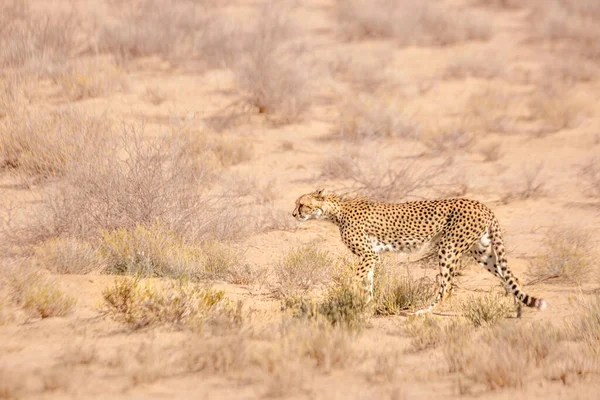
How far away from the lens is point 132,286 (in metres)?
6.83

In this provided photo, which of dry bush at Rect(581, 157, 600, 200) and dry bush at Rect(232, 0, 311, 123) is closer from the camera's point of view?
dry bush at Rect(581, 157, 600, 200)

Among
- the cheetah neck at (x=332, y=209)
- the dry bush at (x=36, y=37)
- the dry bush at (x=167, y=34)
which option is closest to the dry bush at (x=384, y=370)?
the cheetah neck at (x=332, y=209)

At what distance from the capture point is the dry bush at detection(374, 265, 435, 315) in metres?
7.58

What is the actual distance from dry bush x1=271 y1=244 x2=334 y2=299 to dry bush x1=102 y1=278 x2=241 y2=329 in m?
1.19

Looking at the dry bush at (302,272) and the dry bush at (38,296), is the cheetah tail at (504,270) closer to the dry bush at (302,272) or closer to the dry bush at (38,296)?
the dry bush at (302,272)

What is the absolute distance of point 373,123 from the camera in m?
14.1

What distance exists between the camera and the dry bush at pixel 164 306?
6.55m

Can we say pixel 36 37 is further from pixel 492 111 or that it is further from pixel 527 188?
pixel 527 188

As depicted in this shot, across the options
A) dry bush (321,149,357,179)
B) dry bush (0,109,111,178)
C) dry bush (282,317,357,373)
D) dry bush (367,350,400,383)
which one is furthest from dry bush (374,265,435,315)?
dry bush (321,149,357,179)

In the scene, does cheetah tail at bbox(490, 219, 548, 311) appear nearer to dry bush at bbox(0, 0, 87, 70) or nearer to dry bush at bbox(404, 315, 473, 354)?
dry bush at bbox(404, 315, 473, 354)

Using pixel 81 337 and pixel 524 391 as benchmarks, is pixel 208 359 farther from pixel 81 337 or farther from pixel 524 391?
pixel 524 391

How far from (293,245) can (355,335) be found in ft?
11.5

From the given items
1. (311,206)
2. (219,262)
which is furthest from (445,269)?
(219,262)

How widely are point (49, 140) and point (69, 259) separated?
3393 millimetres
